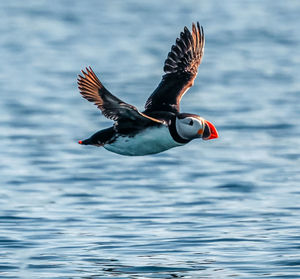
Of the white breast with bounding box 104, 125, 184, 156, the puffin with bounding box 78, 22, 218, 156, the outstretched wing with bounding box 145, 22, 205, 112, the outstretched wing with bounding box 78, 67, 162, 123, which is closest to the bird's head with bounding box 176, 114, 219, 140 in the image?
the puffin with bounding box 78, 22, 218, 156

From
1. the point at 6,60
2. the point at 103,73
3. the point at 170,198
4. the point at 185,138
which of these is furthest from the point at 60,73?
the point at 185,138

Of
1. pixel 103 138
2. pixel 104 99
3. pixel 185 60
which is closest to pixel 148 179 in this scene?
pixel 185 60

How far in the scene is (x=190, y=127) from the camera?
12.4 metres

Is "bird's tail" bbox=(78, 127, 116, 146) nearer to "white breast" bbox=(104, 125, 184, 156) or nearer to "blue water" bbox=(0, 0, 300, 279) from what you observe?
"white breast" bbox=(104, 125, 184, 156)

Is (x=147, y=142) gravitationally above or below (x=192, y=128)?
below

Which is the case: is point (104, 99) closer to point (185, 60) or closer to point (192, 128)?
point (192, 128)

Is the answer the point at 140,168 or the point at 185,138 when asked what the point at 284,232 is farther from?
the point at 140,168

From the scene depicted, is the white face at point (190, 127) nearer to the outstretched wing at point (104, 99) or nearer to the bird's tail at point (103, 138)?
the outstretched wing at point (104, 99)

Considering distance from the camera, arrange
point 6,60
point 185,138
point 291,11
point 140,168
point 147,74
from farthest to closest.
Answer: point 291,11 → point 6,60 → point 147,74 → point 140,168 → point 185,138

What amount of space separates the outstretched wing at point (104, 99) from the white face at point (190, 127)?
1.02 feet

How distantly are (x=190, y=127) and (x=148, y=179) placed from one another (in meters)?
8.16

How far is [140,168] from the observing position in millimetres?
21562

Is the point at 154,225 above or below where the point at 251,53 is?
below

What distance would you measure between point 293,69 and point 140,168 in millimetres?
18500
